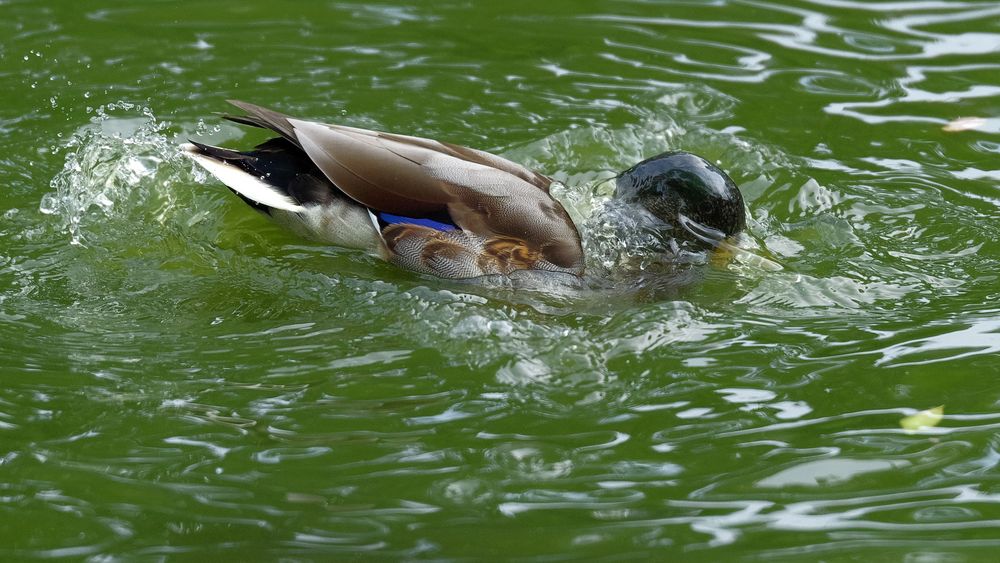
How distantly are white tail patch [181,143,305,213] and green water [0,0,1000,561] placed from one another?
343 millimetres

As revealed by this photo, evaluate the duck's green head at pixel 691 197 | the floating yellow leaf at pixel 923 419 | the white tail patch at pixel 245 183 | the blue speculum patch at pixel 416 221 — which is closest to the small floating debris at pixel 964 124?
the duck's green head at pixel 691 197

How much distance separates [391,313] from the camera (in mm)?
5566

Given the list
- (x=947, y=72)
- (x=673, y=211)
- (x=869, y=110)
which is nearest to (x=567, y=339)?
(x=673, y=211)

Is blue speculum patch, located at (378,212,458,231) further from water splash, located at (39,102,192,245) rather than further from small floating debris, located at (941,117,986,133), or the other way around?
small floating debris, located at (941,117,986,133)

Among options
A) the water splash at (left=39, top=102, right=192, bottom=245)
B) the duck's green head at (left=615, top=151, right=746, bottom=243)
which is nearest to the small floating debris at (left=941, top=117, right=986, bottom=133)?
the duck's green head at (left=615, top=151, right=746, bottom=243)

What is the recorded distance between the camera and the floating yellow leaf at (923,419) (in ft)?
15.5

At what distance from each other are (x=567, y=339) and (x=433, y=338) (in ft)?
1.92

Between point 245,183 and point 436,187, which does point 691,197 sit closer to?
point 436,187

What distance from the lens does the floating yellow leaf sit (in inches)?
186

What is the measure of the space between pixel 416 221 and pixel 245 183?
34.4 inches

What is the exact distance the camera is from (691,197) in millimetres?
6113

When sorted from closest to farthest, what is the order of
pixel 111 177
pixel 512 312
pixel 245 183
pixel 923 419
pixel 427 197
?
pixel 923 419, pixel 512 312, pixel 427 197, pixel 245 183, pixel 111 177

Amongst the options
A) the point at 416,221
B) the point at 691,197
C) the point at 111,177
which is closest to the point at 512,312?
the point at 416,221

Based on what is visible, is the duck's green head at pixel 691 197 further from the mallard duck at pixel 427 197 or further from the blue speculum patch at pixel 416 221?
the blue speculum patch at pixel 416 221
